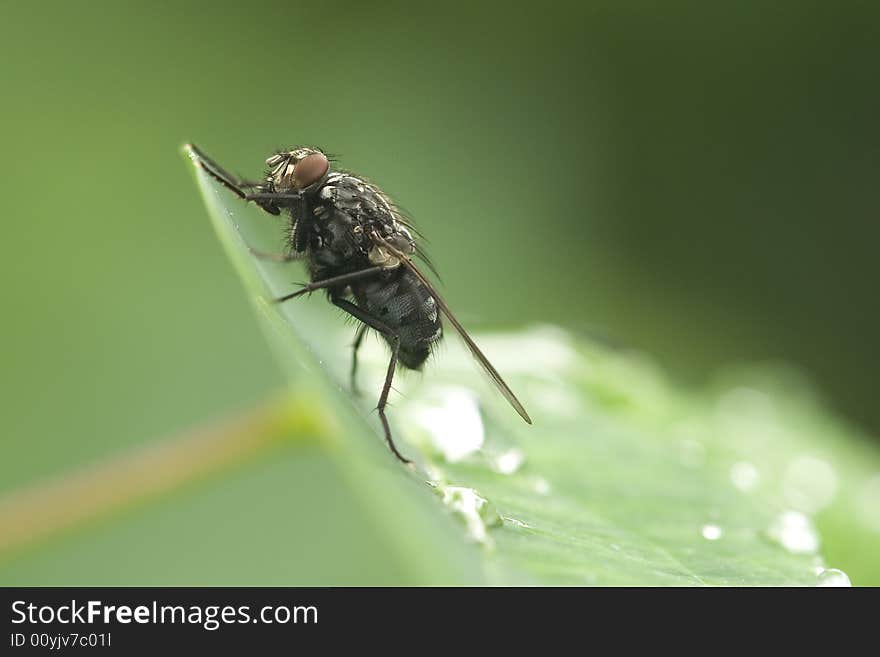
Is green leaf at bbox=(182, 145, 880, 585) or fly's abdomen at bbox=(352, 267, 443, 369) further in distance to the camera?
fly's abdomen at bbox=(352, 267, 443, 369)

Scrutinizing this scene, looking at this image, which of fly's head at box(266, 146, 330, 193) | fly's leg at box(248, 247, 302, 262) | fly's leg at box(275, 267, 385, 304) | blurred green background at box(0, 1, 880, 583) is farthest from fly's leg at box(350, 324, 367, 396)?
blurred green background at box(0, 1, 880, 583)

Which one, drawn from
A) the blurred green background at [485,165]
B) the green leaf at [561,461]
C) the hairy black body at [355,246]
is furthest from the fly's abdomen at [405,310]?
the blurred green background at [485,165]

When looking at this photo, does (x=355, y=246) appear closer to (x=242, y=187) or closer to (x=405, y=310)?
(x=405, y=310)

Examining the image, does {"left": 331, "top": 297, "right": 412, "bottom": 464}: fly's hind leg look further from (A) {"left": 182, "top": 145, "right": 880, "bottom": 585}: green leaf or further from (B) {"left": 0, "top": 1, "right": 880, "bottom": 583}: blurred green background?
(B) {"left": 0, "top": 1, "right": 880, "bottom": 583}: blurred green background

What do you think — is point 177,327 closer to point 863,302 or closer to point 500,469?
point 500,469

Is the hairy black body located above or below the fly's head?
below
